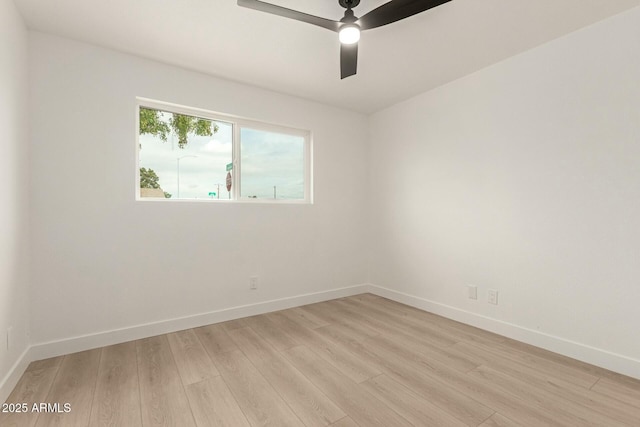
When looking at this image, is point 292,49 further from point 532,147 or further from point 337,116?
point 532,147

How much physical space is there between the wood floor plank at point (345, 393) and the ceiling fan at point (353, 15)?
2.16 meters

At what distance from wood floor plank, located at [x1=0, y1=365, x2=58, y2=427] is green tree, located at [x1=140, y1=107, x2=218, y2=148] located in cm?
193

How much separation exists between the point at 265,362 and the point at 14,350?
5.11ft

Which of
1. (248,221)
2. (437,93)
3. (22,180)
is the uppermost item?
(437,93)

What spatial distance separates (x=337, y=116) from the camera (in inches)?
147

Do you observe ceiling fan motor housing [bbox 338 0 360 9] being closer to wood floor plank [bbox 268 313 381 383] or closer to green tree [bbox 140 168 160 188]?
green tree [bbox 140 168 160 188]

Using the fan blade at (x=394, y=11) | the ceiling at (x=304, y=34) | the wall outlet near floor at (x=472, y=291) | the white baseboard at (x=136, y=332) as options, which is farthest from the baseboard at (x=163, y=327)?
the fan blade at (x=394, y=11)

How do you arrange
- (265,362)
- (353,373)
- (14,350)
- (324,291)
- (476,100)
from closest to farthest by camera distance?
(14,350)
(353,373)
(265,362)
(476,100)
(324,291)

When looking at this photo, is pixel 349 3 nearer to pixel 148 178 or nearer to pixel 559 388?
pixel 148 178

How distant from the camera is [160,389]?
1774mm

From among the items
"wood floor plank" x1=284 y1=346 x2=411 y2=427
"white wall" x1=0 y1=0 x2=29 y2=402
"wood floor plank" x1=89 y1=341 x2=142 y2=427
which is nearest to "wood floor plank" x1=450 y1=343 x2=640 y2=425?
"wood floor plank" x1=284 y1=346 x2=411 y2=427

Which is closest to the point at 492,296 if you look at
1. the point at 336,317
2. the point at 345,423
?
the point at 336,317

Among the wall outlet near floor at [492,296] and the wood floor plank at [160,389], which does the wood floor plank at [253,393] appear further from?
the wall outlet near floor at [492,296]

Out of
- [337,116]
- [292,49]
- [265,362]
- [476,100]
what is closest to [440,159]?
[476,100]
